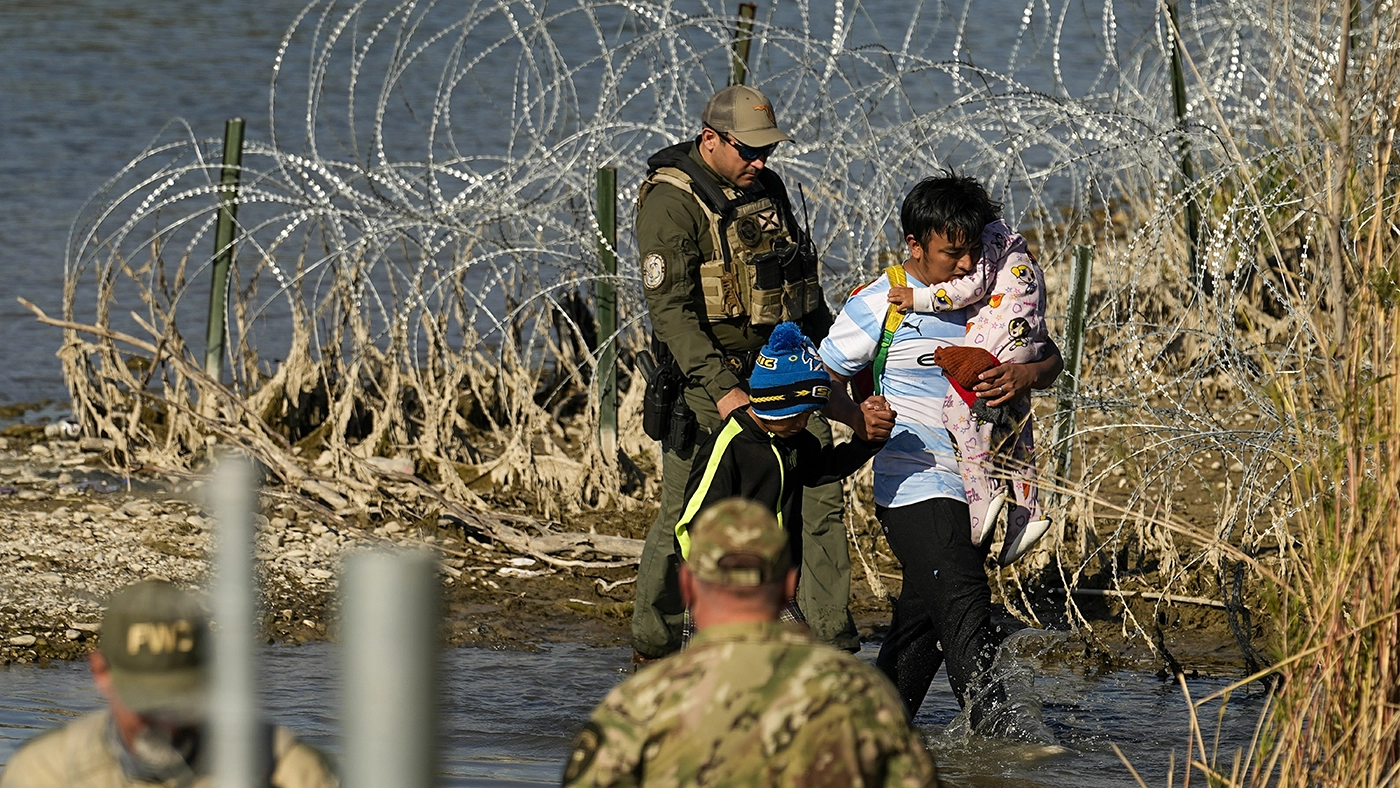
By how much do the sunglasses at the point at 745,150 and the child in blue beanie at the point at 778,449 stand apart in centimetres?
77

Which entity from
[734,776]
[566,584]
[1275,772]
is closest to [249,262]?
[566,584]

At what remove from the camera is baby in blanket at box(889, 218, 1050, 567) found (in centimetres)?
459

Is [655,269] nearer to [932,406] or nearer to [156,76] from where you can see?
[932,406]

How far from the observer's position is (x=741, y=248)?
515 centimetres

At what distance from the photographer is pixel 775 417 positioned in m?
4.49

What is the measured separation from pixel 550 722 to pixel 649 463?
241 centimetres

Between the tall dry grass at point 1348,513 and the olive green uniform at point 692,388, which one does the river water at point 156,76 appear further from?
the tall dry grass at point 1348,513

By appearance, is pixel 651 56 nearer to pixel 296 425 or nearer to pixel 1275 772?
pixel 296 425

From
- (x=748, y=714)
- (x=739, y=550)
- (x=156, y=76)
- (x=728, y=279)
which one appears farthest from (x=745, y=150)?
(x=156, y=76)

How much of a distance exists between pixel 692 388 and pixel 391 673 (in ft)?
11.5

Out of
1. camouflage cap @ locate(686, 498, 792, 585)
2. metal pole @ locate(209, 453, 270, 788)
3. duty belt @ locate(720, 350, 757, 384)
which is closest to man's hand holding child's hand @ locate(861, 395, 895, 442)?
duty belt @ locate(720, 350, 757, 384)

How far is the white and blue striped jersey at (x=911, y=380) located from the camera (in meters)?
4.63

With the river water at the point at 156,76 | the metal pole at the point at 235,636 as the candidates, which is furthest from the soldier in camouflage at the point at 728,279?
the river water at the point at 156,76

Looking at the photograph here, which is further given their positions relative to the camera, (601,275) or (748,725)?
(601,275)
